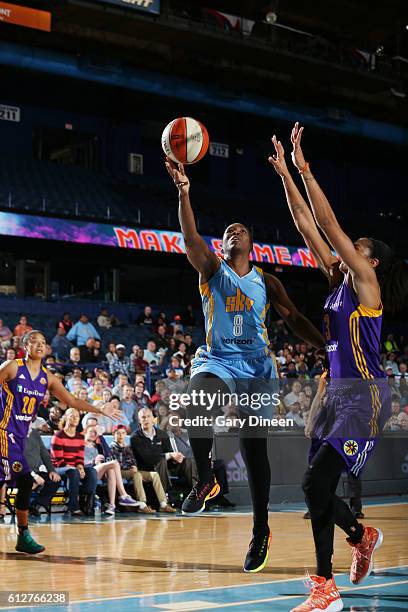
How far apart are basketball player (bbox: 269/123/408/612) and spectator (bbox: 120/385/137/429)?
8939 millimetres

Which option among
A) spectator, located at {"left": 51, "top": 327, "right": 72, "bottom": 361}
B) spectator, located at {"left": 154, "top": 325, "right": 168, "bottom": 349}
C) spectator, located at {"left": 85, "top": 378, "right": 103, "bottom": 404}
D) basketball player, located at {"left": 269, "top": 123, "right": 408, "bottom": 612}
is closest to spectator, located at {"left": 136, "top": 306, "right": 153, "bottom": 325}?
spectator, located at {"left": 154, "top": 325, "right": 168, "bottom": 349}

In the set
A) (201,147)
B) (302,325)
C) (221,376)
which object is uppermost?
(201,147)

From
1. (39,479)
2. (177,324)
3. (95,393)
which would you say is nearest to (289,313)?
(39,479)

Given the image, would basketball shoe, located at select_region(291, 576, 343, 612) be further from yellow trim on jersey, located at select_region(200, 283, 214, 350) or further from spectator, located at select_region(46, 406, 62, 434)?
Result: spectator, located at select_region(46, 406, 62, 434)

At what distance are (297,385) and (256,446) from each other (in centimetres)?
1124

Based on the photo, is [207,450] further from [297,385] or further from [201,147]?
[297,385]

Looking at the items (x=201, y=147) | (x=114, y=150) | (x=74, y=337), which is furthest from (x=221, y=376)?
(x=114, y=150)

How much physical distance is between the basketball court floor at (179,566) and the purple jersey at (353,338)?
1.77m

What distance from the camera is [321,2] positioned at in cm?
2639

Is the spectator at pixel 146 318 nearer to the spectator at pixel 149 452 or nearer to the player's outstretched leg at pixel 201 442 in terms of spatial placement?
the spectator at pixel 149 452

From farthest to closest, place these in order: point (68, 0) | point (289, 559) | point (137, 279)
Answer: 1. point (137, 279)
2. point (68, 0)
3. point (289, 559)

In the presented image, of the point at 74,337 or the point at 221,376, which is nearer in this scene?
the point at 221,376

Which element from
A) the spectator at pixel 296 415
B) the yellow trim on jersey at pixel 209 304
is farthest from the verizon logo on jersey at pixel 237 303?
the spectator at pixel 296 415

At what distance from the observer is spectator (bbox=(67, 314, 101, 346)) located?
1964cm
